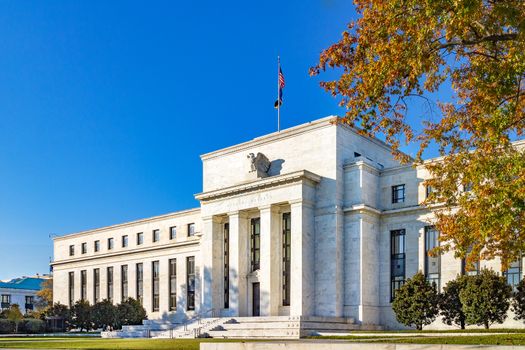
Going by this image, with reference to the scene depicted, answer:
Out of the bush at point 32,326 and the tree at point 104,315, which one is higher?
the tree at point 104,315

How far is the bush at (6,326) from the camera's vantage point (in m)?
66.1

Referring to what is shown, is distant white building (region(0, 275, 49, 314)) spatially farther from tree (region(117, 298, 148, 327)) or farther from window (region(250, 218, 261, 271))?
window (region(250, 218, 261, 271))

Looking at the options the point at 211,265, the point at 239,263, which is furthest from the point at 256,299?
the point at 211,265

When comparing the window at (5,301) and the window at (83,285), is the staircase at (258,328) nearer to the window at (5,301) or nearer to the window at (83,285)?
the window at (83,285)

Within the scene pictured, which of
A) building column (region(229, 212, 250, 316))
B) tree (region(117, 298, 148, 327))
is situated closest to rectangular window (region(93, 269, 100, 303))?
tree (region(117, 298, 148, 327))

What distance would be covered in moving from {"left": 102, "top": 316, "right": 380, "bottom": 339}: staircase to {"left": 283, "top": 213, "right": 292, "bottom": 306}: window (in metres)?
4.28

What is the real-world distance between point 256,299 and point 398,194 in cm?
1467

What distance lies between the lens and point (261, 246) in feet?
157

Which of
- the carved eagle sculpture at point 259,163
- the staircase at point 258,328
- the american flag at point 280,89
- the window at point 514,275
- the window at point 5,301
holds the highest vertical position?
the american flag at point 280,89

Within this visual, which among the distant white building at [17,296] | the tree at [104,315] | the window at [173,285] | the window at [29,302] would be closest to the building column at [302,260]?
the window at [173,285]

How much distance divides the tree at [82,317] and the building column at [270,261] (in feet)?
89.1

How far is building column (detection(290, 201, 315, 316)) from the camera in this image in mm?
45094

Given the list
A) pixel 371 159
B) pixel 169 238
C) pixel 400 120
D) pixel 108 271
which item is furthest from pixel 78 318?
pixel 400 120

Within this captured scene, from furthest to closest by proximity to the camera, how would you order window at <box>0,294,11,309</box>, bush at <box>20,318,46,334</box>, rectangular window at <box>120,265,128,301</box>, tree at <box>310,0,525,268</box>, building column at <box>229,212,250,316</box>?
1. window at <box>0,294,11,309</box>
2. rectangular window at <box>120,265,128,301</box>
3. bush at <box>20,318,46,334</box>
4. building column at <box>229,212,250,316</box>
5. tree at <box>310,0,525,268</box>
